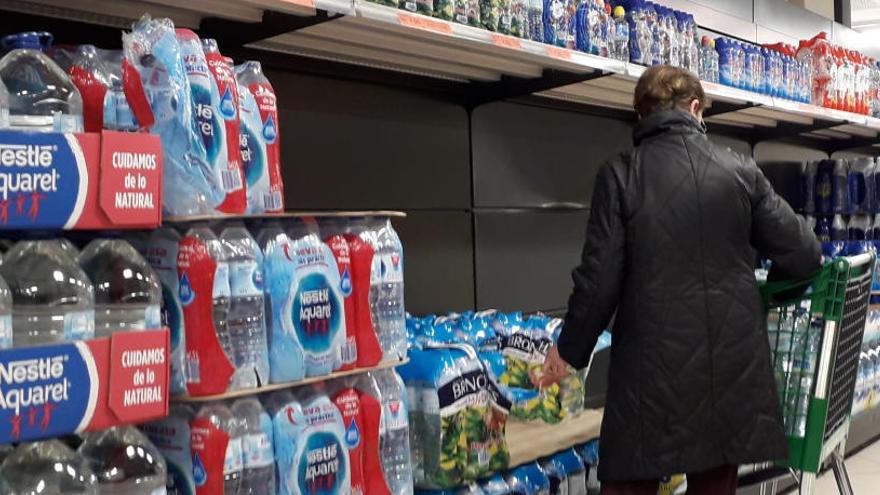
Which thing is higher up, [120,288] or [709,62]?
[709,62]

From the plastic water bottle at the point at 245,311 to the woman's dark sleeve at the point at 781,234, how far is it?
1.26 metres

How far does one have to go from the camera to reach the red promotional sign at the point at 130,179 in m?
1.45

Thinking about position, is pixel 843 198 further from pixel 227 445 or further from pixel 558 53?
pixel 227 445

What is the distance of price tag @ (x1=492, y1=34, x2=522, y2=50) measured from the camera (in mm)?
2519

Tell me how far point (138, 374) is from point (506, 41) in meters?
1.50

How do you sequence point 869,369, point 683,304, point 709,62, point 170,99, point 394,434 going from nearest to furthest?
point 170,99, point 394,434, point 683,304, point 709,62, point 869,369

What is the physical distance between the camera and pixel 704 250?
7.31 feet

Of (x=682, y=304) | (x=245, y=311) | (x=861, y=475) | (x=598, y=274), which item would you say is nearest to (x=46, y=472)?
(x=245, y=311)

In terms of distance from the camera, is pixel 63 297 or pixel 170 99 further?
pixel 170 99

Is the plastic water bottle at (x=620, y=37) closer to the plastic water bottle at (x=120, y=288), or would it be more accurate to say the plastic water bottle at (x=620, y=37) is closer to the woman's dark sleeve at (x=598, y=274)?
the woman's dark sleeve at (x=598, y=274)

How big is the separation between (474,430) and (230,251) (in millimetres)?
947

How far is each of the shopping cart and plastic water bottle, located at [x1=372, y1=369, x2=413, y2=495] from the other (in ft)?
3.20

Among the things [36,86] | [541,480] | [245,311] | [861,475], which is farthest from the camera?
[861,475]

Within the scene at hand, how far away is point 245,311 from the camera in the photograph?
180 cm
